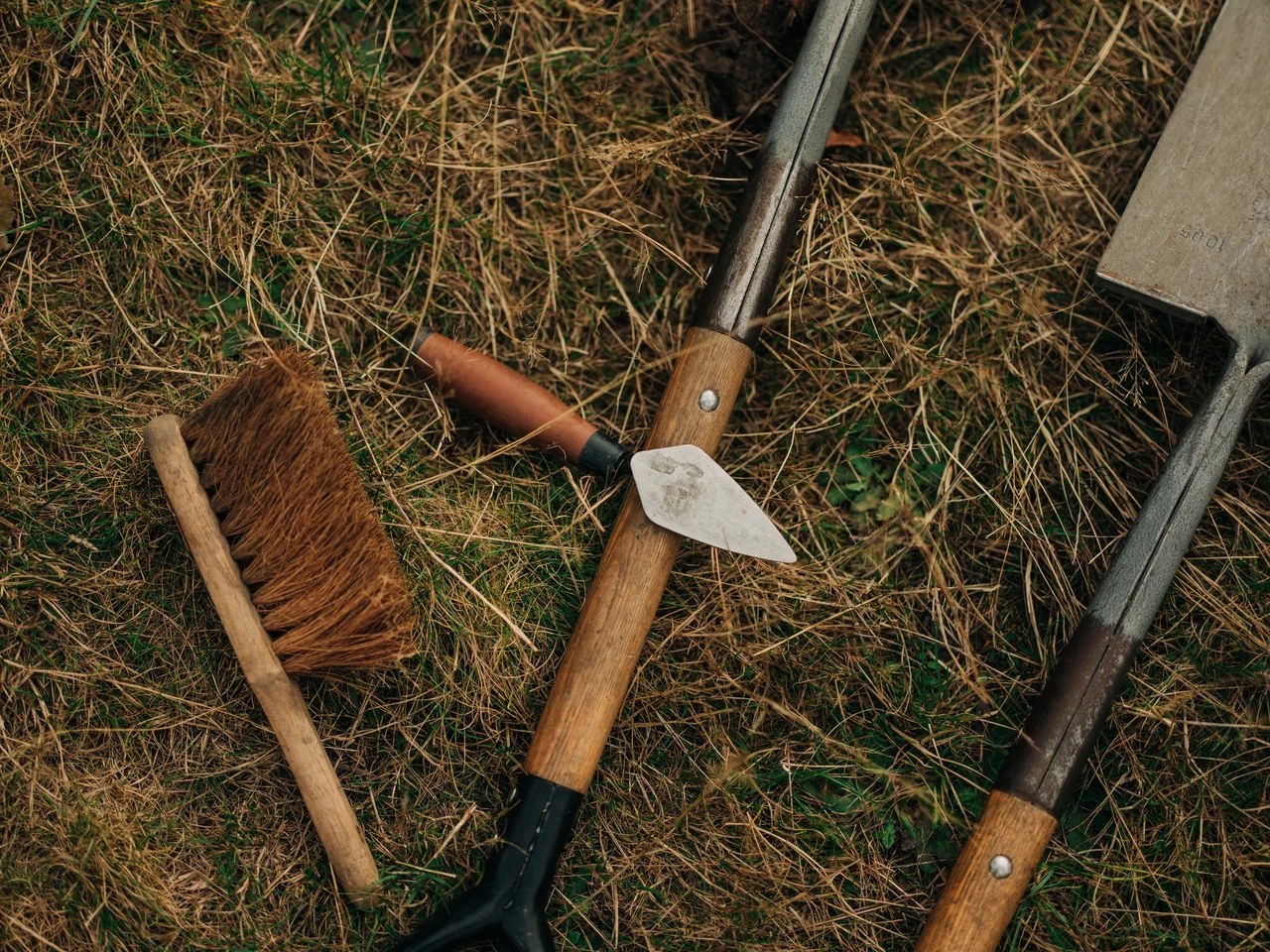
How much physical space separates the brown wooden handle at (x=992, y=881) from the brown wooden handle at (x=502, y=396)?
125cm

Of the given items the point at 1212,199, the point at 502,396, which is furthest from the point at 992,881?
the point at 1212,199

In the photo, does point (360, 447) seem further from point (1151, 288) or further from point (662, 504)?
point (1151, 288)

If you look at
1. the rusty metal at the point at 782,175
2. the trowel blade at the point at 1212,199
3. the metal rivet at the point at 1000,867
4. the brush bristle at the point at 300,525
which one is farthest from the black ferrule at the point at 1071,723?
the brush bristle at the point at 300,525

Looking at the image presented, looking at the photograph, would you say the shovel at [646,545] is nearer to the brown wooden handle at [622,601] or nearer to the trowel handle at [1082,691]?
the brown wooden handle at [622,601]

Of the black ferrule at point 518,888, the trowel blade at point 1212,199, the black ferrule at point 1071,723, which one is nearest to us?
the black ferrule at point 518,888

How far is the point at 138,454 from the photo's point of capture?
2.26 metres

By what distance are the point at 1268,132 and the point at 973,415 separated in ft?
2.98

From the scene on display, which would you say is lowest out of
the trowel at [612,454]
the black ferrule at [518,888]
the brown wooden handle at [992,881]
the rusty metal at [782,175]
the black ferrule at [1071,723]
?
the black ferrule at [518,888]

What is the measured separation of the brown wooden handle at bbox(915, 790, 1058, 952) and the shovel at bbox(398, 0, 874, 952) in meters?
0.83

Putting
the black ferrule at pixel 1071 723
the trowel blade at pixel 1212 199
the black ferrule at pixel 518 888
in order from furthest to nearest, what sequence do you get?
the trowel blade at pixel 1212 199 < the black ferrule at pixel 1071 723 < the black ferrule at pixel 518 888

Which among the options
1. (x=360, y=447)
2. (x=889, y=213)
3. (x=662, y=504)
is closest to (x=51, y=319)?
(x=360, y=447)

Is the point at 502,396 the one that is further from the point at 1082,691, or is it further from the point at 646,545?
the point at 1082,691

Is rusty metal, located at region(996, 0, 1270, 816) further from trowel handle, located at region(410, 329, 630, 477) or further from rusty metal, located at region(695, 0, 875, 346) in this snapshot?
trowel handle, located at region(410, 329, 630, 477)

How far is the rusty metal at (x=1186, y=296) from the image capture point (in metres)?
2.11
